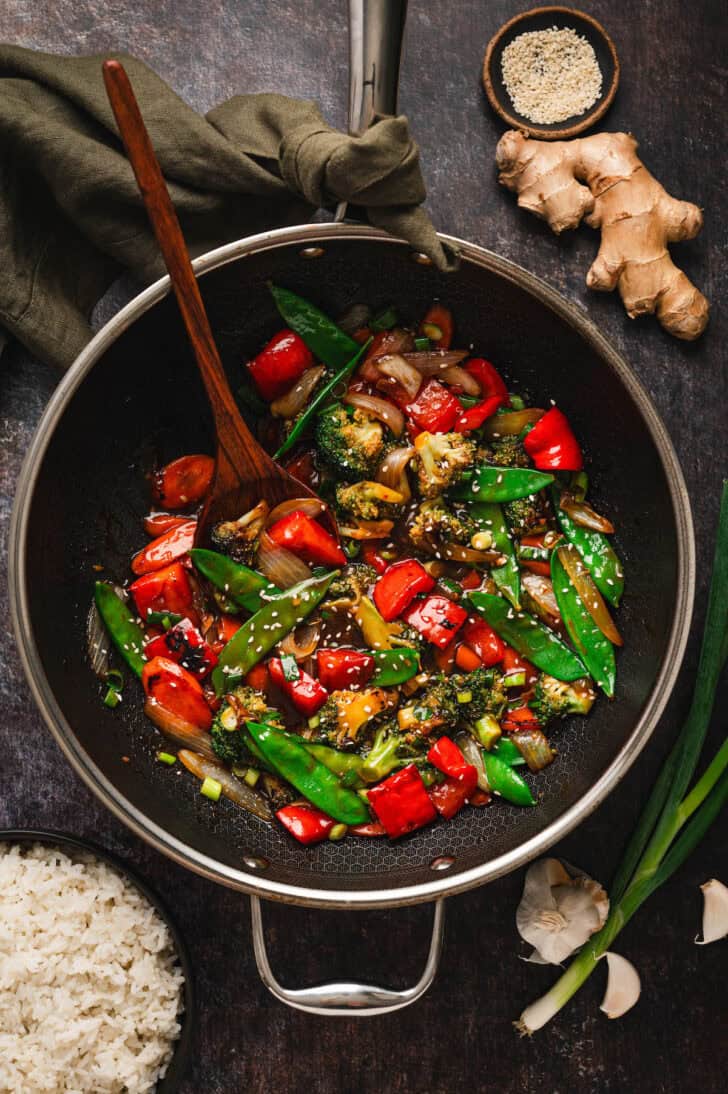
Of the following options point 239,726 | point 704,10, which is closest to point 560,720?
point 239,726

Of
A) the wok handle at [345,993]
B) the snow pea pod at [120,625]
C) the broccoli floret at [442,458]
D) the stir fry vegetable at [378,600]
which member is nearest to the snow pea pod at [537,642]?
the stir fry vegetable at [378,600]

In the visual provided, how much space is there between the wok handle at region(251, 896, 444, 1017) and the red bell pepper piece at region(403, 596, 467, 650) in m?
0.68

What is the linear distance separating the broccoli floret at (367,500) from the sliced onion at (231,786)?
0.77 metres

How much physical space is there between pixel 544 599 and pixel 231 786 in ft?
3.25

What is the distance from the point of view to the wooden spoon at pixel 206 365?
6.18 feet

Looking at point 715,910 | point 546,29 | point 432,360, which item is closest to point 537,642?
point 432,360

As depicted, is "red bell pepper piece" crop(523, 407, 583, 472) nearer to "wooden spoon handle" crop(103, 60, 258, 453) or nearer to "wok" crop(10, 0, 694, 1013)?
"wok" crop(10, 0, 694, 1013)

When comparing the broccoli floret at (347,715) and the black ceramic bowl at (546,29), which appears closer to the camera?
the broccoli floret at (347,715)

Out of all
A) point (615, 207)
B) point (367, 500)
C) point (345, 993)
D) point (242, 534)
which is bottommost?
point (345, 993)

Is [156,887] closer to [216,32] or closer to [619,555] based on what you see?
[619,555]

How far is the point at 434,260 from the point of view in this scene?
2287 mm

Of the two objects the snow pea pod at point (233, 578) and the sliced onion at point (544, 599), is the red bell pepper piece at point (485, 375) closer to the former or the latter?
the sliced onion at point (544, 599)

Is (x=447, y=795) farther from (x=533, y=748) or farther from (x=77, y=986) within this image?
(x=77, y=986)

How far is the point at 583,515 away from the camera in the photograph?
105 inches
